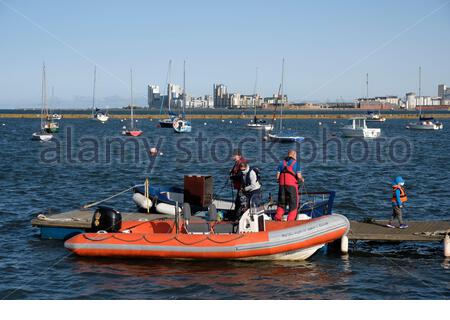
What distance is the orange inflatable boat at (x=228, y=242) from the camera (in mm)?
15609

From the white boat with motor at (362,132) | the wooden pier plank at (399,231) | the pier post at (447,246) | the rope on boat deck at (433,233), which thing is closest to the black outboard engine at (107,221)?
the wooden pier plank at (399,231)

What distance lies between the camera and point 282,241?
1562 cm

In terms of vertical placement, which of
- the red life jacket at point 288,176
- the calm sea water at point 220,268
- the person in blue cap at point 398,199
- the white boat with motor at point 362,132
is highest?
the white boat with motor at point 362,132

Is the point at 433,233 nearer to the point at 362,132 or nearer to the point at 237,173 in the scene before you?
the point at 237,173

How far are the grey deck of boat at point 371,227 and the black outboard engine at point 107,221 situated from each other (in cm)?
104

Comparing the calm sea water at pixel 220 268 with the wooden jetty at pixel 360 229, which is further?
the wooden jetty at pixel 360 229

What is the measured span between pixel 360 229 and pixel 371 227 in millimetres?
429

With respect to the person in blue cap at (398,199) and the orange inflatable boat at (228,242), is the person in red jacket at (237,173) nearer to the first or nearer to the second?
the orange inflatable boat at (228,242)

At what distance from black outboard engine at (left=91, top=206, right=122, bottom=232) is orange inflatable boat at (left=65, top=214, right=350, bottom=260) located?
0.51m

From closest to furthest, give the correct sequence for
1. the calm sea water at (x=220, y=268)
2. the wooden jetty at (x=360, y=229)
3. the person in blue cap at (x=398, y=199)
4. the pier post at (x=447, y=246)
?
the calm sea water at (x=220, y=268), the pier post at (x=447, y=246), the wooden jetty at (x=360, y=229), the person in blue cap at (x=398, y=199)

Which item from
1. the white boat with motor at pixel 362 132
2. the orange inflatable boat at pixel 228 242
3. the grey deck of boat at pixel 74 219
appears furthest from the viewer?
the white boat with motor at pixel 362 132

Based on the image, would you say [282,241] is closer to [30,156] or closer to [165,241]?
[165,241]

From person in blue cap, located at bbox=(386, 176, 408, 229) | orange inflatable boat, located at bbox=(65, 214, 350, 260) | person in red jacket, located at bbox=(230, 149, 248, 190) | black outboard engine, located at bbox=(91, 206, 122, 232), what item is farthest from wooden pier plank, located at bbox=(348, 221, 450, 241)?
black outboard engine, located at bbox=(91, 206, 122, 232)
